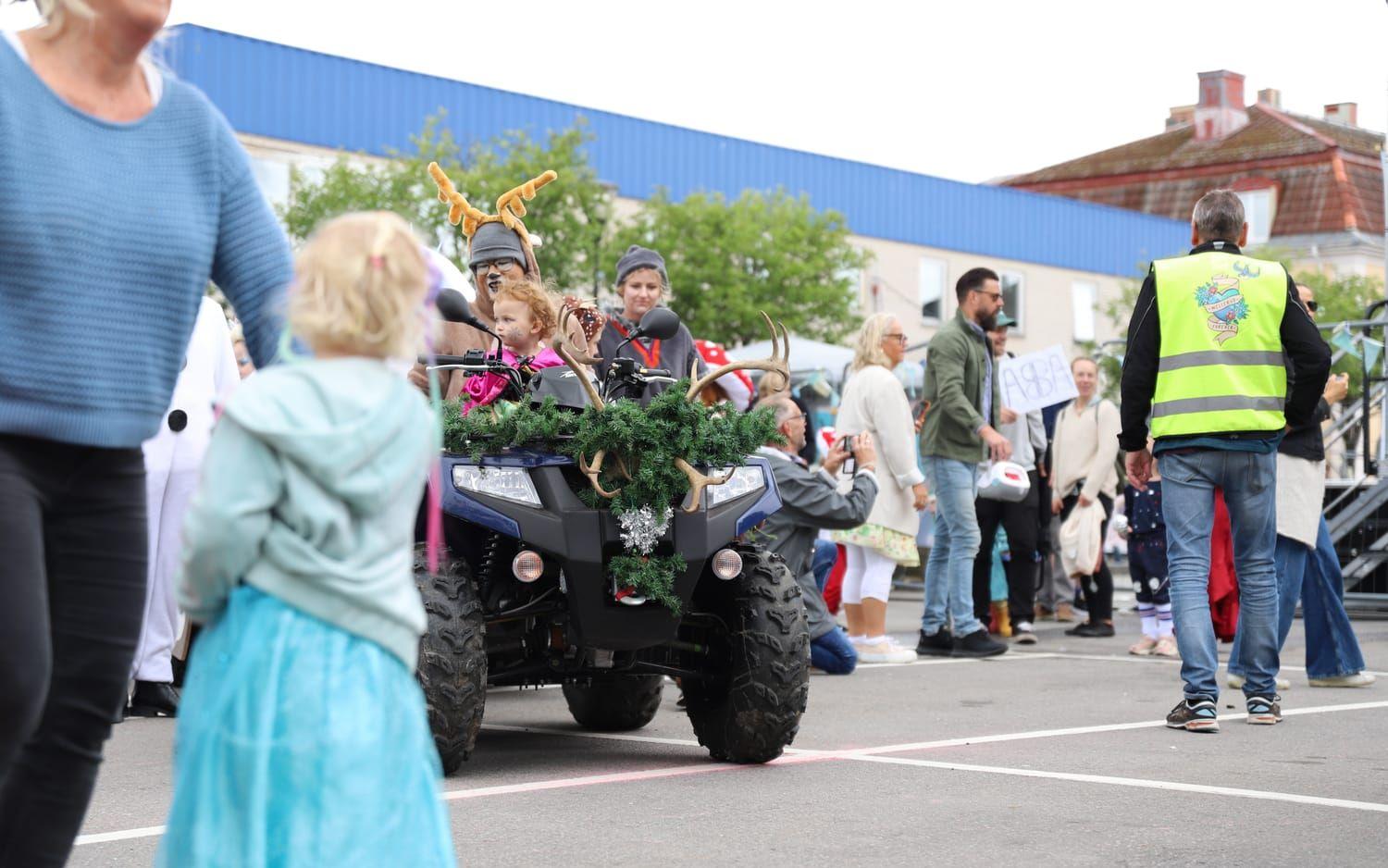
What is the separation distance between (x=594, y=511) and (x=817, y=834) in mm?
1508

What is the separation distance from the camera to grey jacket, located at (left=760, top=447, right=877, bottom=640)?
932 centimetres

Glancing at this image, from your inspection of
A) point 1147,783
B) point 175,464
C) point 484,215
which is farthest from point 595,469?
point 175,464

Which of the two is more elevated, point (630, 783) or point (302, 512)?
point (302, 512)

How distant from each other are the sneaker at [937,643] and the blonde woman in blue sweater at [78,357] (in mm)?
8098

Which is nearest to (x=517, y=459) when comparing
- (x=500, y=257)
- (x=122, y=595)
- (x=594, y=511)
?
(x=594, y=511)

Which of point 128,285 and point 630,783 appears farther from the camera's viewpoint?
point 630,783

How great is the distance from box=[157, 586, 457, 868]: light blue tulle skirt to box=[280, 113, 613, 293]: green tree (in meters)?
23.6

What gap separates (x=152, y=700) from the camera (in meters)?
7.78

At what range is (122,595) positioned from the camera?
3129 millimetres

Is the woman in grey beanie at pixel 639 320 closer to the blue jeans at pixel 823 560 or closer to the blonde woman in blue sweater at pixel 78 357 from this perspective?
the blue jeans at pixel 823 560

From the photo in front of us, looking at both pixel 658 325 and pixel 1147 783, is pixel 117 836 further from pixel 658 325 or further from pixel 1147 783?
pixel 1147 783

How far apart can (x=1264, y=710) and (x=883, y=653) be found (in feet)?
10.8

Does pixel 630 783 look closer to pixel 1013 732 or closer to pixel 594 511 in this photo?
pixel 594 511

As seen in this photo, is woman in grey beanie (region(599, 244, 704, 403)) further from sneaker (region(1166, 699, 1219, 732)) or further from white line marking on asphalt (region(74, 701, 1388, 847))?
sneaker (region(1166, 699, 1219, 732))
